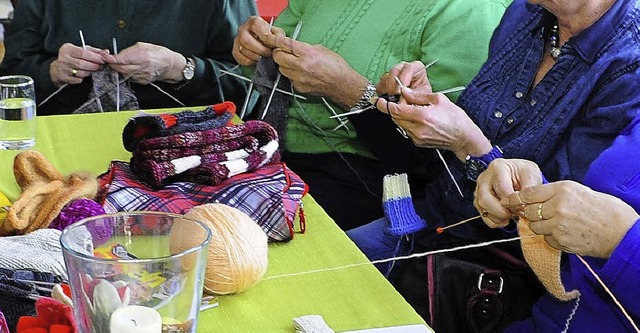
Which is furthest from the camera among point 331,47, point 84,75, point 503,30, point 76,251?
point 84,75

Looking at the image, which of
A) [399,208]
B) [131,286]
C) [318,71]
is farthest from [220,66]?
[131,286]

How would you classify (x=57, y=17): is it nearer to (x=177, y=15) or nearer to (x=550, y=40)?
(x=177, y=15)

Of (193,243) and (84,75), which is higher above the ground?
(193,243)

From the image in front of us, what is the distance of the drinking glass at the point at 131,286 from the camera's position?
2.74 feet

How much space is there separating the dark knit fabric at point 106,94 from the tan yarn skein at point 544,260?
1206 millimetres

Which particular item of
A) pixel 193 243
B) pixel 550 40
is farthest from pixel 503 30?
pixel 193 243

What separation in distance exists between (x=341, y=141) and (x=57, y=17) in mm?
906

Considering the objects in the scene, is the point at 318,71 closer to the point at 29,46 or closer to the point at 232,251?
the point at 232,251

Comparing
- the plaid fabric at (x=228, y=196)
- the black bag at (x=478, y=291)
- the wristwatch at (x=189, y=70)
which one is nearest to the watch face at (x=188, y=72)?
the wristwatch at (x=189, y=70)

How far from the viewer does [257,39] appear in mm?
1896

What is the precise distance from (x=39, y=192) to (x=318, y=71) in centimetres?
74

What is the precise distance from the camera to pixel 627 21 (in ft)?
4.71

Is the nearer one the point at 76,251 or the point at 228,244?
the point at 76,251

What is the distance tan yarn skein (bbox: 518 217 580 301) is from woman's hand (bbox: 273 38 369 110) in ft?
2.12
